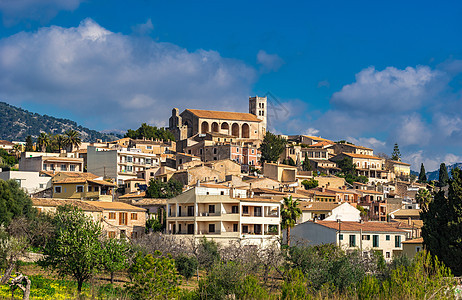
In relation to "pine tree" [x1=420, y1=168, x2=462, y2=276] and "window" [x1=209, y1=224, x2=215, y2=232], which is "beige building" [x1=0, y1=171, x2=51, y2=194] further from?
"pine tree" [x1=420, y1=168, x2=462, y2=276]

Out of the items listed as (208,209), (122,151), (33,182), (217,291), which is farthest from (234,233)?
(122,151)

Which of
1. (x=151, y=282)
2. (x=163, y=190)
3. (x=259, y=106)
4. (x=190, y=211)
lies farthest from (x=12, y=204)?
(x=259, y=106)

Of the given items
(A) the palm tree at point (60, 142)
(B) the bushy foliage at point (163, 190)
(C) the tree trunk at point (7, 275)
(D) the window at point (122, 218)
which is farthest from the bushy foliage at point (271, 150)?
(C) the tree trunk at point (7, 275)

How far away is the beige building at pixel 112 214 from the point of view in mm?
57344

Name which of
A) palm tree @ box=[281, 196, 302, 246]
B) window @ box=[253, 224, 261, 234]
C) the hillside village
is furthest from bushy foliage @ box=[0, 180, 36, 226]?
palm tree @ box=[281, 196, 302, 246]

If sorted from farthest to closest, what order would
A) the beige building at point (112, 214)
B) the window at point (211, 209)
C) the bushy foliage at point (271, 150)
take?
the bushy foliage at point (271, 150)
the window at point (211, 209)
the beige building at point (112, 214)

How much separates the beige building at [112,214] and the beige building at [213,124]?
266ft

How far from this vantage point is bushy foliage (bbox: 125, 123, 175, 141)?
134 m

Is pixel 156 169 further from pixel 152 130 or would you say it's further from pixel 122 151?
pixel 152 130

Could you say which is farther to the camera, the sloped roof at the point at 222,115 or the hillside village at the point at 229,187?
the sloped roof at the point at 222,115

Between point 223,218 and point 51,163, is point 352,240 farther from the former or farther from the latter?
point 51,163

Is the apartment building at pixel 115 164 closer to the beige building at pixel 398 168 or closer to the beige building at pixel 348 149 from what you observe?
the beige building at pixel 348 149

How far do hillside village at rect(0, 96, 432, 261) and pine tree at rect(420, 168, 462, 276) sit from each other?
1107 centimetres

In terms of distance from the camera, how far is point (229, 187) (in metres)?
74.2
